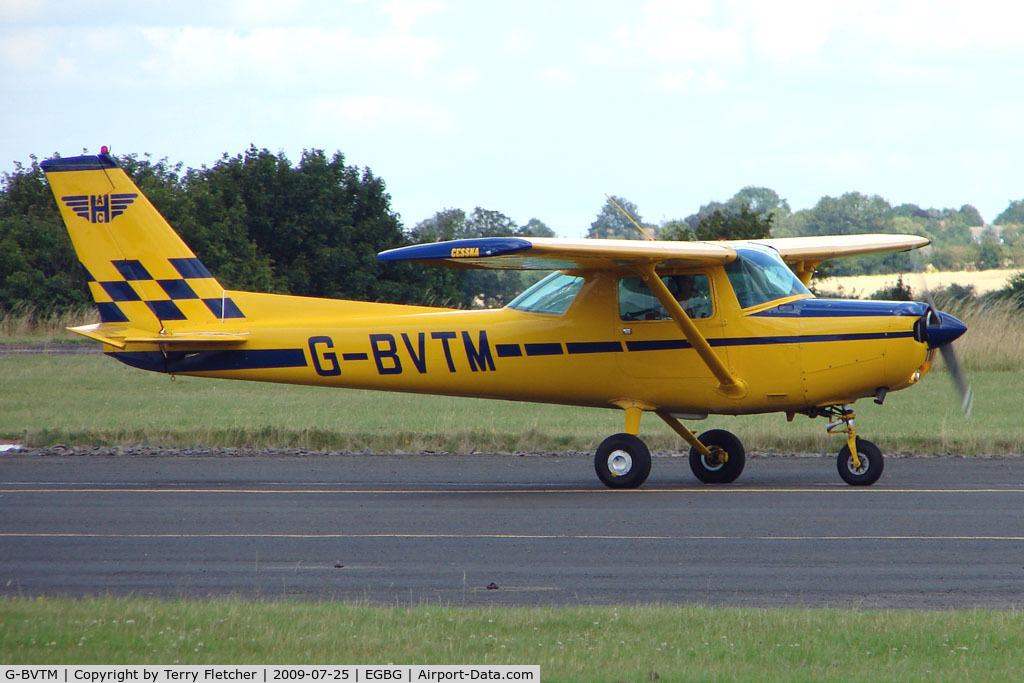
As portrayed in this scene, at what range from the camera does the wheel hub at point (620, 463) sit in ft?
41.5

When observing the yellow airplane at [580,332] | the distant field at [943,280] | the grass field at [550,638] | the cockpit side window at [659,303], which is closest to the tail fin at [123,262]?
the yellow airplane at [580,332]

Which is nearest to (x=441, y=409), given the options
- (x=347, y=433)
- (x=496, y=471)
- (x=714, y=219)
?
(x=347, y=433)

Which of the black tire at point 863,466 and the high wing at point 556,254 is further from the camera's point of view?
the black tire at point 863,466

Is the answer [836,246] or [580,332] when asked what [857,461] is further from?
[836,246]

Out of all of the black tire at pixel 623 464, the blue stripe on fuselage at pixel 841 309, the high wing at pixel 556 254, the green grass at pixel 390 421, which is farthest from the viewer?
the green grass at pixel 390 421

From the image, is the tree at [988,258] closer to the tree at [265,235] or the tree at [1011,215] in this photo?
the tree at [265,235]

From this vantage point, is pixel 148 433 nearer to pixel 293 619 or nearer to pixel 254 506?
pixel 254 506

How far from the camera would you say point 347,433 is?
1736 centimetres

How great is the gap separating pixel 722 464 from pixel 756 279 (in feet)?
7.01

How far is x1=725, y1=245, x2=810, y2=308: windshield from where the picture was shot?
1267 centimetres

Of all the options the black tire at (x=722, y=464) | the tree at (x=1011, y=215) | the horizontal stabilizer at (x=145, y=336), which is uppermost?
the tree at (x=1011, y=215)

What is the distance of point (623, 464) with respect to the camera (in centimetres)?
1265

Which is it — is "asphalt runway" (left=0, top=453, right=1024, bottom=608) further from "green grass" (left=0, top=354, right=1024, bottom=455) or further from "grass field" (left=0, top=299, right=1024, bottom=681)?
"green grass" (left=0, top=354, right=1024, bottom=455)

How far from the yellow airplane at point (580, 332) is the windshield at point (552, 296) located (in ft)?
0.05
